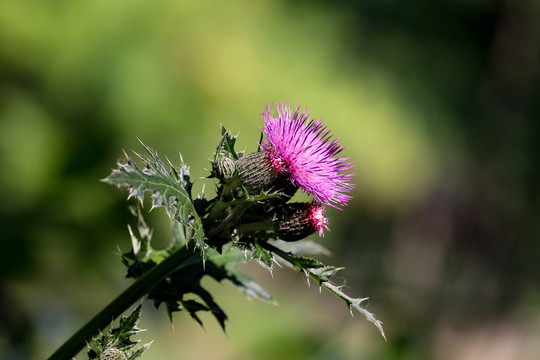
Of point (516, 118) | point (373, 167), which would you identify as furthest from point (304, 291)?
point (516, 118)

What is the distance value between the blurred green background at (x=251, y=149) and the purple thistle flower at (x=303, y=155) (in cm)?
151

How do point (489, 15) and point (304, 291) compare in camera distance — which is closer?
point (304, 291)

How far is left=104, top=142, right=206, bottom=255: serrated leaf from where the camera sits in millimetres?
1241

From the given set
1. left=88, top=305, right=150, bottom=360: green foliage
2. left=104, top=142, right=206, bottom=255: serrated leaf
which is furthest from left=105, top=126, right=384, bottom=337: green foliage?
left=88, top=305, right=150, bottom=360: green foliage

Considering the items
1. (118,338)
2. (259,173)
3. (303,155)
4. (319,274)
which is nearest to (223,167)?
(259,173)

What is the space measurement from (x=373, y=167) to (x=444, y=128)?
2445mm

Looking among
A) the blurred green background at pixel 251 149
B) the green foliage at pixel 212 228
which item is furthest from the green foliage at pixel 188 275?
the blurred green background at pixel 251 149

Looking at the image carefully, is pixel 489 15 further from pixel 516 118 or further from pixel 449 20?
pixel 516 118

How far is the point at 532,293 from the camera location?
21.9 feet

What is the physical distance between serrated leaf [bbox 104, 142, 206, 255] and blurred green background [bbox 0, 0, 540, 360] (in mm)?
1570

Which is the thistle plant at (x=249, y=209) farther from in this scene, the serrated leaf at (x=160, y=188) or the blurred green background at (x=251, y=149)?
the blurred green background at (x=251, y=149)

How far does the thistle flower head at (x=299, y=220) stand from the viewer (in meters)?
1.43

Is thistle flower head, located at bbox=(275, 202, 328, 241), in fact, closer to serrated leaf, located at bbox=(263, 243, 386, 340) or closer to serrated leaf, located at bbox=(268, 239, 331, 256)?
serrated leaf, located at bbox=(263, 243, 386, 340)

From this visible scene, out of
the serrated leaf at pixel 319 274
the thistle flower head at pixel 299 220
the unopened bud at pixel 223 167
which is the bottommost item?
the serrated leaf at pixel 319 274
